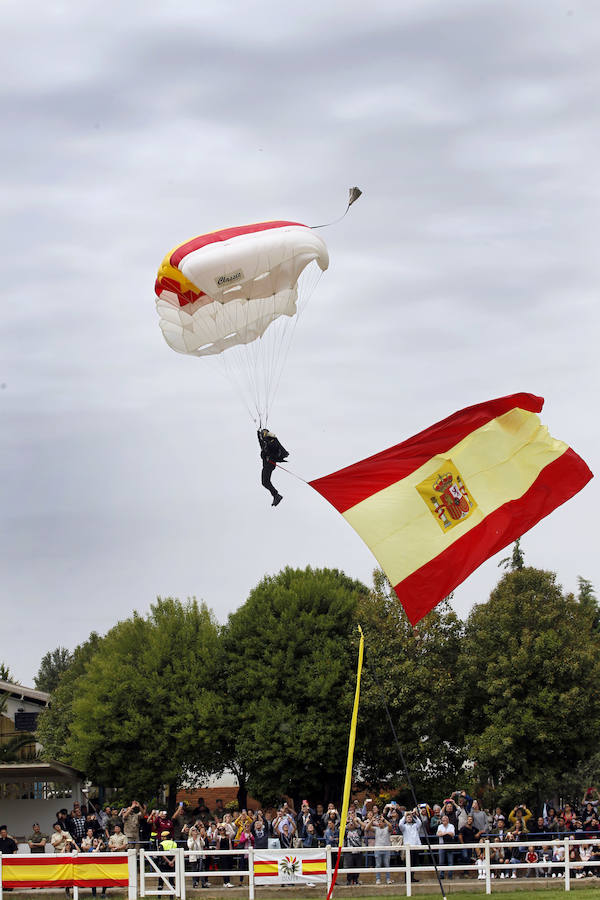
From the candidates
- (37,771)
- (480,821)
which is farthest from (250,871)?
(37,771)

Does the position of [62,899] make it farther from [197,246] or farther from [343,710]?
[343,710]

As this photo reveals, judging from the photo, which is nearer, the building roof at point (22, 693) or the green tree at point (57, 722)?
the building roof at point (22, 693)

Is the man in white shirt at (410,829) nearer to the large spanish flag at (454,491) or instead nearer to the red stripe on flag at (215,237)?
the large spanish flag at (454,491)

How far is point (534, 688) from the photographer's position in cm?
3478

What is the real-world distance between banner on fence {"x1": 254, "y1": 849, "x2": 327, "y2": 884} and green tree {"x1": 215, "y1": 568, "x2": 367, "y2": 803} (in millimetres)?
17640

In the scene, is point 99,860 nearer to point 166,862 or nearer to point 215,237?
point 166,862

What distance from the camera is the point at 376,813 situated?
22266mm

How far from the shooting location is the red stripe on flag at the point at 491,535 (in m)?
14.8

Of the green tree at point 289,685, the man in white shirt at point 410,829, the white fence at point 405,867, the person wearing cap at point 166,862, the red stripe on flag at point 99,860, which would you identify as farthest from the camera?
the green tree at point 289,685

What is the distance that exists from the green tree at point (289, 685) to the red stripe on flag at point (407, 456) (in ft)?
74.3

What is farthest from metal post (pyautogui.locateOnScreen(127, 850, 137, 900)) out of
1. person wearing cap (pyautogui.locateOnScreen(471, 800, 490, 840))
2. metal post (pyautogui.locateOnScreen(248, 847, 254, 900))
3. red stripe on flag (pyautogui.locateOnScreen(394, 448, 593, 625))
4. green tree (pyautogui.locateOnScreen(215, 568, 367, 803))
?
green tree (pyautogui.locateOnScreen(215, 568, 367, 803))

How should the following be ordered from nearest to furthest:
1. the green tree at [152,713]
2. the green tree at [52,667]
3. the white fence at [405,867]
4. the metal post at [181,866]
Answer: the metal post at [181,866] < the white fence at [405,867] < the green tree at [152,713] < the green tree at [52,667]

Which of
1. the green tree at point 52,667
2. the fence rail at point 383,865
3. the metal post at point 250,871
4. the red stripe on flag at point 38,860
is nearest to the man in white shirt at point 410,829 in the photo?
the fence rail at point 383,865

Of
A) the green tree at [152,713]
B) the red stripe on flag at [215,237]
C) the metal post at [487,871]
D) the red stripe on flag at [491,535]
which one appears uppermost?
the red stripe on flag at [215,237]
